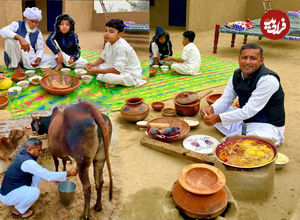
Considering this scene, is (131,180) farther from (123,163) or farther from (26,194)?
(26,194)

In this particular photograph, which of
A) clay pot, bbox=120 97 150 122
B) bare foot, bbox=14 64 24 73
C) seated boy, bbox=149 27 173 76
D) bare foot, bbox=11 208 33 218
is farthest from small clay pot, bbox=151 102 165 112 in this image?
bare foot, bbox=14 64 24 73

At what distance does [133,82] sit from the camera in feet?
18.2

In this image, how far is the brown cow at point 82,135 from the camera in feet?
6.51

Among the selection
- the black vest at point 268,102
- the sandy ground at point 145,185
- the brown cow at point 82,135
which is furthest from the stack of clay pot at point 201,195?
the black vest at point 268,102

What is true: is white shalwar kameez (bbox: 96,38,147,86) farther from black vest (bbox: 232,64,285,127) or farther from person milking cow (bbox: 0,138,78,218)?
person milking cow (bbox: 0,138,78,218)

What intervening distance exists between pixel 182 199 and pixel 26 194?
1244 millimetres

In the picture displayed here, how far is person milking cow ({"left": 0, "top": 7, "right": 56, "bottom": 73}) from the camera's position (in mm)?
5496

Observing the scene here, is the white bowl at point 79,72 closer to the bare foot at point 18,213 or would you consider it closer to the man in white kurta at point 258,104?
the man in white kurta at point 258,104

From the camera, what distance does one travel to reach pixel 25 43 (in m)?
5.40

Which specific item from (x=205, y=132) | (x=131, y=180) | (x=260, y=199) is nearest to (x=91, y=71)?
(x=205, y=132)

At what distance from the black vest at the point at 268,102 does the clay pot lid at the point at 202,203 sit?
60.2 inches

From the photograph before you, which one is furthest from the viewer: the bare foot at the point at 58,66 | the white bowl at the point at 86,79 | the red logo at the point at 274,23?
the bare foot at the point at 58,66

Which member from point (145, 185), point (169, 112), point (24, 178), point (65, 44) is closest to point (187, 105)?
point (169, 112)

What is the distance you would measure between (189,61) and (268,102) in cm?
326
